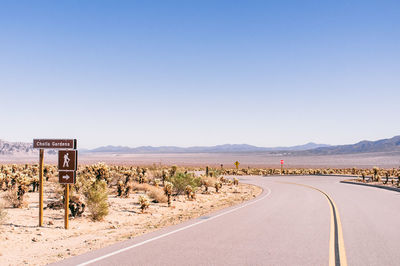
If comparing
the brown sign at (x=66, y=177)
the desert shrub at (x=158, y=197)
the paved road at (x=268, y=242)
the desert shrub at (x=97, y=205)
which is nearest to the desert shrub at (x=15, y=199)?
the desert shrub at (x=97, y=205)

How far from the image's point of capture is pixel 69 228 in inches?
470

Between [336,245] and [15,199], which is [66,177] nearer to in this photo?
[15,199]

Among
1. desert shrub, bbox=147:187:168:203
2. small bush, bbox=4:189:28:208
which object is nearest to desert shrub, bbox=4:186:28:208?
small bush, bbox=4:189:28:208

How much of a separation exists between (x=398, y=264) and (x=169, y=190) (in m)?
13.3

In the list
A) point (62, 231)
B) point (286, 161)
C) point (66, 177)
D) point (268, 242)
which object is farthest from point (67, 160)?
point (286, 161)

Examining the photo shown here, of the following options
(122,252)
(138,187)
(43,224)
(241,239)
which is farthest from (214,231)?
(138,187)

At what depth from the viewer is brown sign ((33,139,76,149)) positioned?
11.2 m

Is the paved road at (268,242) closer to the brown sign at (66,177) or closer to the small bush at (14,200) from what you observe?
the brown sign at (66,177)

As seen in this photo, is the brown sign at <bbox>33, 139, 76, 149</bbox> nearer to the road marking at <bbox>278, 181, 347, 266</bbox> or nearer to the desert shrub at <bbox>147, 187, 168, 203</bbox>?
the road marking at <bbox>278, 181, 347, 266</bbox>

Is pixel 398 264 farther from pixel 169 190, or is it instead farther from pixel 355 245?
pixel 169 190

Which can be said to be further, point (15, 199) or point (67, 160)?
point (15, 199)

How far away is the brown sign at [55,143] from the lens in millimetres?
11184

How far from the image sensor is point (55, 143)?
11281 millimetres

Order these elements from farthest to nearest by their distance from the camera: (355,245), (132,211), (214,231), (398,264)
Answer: (132,211) → (214,231) → (355,245) → (398,264)
